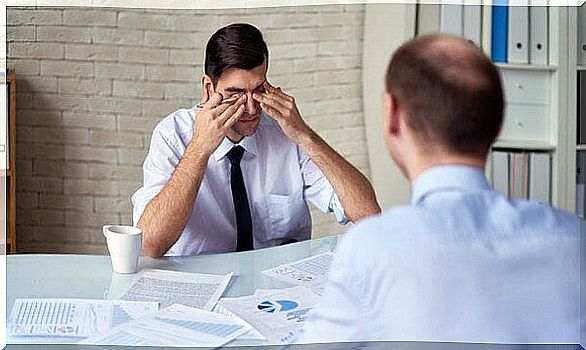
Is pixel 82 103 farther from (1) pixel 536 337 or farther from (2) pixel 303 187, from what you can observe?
(1) pixel 536 337

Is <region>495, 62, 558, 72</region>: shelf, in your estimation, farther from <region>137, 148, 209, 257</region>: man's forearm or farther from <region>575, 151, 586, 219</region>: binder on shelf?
<region>137, 148, 209, 257</region>: man's forearm

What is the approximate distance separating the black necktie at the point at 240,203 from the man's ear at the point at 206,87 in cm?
10

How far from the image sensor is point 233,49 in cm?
171

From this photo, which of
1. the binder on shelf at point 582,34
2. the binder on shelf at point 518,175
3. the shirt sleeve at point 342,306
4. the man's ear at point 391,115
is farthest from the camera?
the binder on shelf at point 582,34

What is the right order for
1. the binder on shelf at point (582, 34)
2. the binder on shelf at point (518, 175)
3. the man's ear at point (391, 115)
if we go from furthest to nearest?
1. the binder on shelf at point (582, 34)
2. the binder on shelf at point (518, 175)
3. the man's ear at point (391, 115)

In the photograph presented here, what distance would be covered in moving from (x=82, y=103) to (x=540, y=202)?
822mm

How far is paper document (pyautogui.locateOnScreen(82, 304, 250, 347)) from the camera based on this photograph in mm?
1638

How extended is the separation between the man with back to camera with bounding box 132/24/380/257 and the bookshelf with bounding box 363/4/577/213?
0.09m

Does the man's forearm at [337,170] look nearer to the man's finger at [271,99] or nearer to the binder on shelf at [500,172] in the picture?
the man's finger at [271,99]

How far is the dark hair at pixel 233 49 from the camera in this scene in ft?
5.55

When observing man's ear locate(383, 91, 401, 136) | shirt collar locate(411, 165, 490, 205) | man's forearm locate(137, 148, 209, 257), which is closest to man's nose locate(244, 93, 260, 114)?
man's forearm locate(137, 148, 209, 257)

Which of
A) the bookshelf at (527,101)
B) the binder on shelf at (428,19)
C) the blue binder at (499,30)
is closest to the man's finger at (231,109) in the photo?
the bookshelf at (527,101)

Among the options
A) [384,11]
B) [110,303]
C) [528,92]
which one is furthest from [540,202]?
[110,303]

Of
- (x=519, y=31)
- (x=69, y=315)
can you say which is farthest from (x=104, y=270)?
(x=519, y=31)
